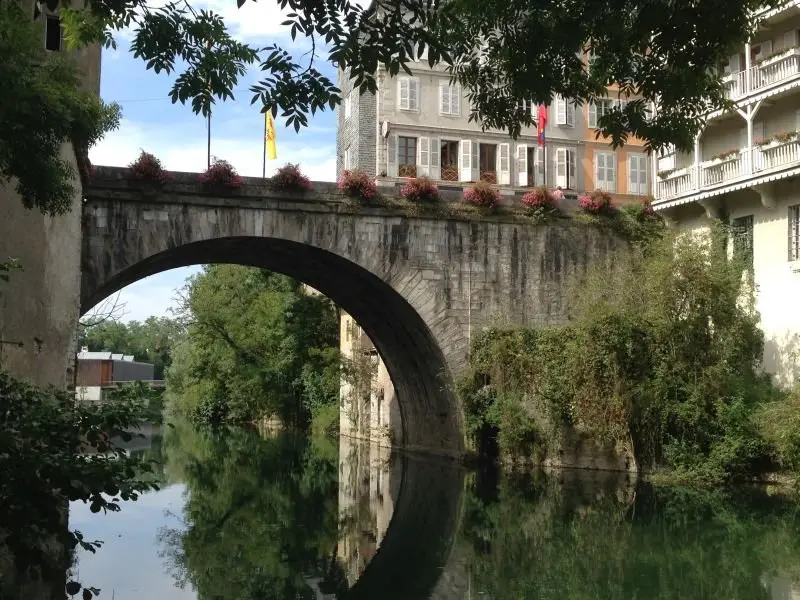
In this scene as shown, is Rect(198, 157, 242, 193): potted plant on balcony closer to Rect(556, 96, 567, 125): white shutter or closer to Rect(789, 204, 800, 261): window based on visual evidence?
Rect(789, 204, 800, 261): window

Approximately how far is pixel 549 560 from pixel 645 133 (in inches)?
276

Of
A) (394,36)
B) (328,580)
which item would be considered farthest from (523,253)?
(394,36)

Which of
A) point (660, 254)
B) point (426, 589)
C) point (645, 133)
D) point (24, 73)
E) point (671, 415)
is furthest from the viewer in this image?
point (660, 254)

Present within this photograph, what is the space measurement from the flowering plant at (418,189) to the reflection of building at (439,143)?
11845 mm

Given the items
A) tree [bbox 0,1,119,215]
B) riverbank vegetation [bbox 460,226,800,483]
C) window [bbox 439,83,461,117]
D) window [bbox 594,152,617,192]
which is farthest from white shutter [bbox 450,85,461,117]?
tree [bbox 0,1,119,215]

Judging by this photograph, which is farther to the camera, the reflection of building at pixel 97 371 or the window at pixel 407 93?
the reflection of building at pixel 97 371

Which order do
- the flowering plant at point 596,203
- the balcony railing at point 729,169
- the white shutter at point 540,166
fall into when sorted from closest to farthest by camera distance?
the balcony railing at point 729,169 < the flowering plant at point 596,203 < the white shutter at point 540,166

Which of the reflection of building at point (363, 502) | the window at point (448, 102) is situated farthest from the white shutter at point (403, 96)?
the reflection of building at point (363, 502)

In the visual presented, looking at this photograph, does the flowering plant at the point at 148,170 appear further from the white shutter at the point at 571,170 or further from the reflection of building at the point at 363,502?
the white shutter at the point at 571,170

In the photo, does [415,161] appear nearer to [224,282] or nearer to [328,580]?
[224,282]

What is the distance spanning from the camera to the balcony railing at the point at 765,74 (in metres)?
20.0

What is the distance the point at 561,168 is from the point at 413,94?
6.46 m

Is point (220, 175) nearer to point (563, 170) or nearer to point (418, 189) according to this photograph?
point (418, 189)

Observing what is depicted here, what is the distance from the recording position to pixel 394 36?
6.43 metres
